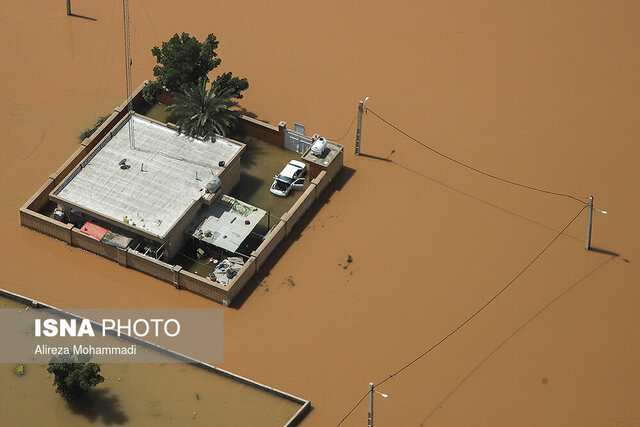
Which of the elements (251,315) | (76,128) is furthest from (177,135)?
(251,315)

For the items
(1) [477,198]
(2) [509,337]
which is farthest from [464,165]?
(2) [509,337]

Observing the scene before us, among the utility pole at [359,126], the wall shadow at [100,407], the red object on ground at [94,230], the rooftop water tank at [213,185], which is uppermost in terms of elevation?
the utility pole at [359,126]

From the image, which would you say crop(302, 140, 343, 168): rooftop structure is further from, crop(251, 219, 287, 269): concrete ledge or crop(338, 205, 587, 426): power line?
crop(338, 205, 587, 426): power line

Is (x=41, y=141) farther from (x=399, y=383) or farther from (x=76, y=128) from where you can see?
(x=399, y=383)

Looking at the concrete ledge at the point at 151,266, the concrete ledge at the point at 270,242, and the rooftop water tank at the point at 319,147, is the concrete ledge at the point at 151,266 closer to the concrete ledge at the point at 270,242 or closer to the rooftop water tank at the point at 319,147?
the concrete ledge at the point at 270,242

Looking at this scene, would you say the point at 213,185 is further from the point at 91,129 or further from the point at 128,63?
the point at 128,63

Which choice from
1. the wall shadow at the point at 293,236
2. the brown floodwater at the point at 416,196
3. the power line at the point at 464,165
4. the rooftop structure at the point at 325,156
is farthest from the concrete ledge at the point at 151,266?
the power line at the point at 464,165

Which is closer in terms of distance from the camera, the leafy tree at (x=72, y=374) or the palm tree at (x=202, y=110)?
the leafy tree at (x=72, y=374)
